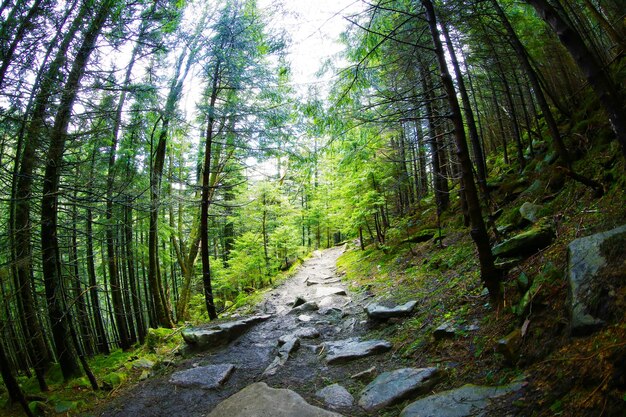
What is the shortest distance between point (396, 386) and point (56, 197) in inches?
260

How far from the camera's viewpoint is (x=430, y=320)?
488 centimetres

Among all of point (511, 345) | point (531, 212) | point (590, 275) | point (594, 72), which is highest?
point (594, 72)

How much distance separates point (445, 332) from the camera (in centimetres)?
414

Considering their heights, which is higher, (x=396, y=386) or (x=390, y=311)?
(x=390, y=311)

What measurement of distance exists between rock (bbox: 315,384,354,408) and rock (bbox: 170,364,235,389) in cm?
203

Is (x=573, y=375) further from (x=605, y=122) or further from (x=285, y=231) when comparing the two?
(x=285, y=231)

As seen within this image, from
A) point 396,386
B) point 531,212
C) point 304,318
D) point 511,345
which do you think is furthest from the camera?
point 304,318

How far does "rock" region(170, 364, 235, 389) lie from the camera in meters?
5.11

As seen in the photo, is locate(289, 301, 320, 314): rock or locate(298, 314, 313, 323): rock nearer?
locate(298, 314, 313, 323): rock

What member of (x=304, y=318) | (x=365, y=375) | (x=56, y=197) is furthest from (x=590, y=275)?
(x=56, y=197)

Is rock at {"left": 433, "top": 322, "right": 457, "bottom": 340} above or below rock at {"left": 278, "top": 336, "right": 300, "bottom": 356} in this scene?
above

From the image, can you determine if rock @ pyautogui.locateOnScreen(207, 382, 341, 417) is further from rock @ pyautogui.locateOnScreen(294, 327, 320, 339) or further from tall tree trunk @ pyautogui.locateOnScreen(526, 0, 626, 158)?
tall tree trunk @ pyautogui.locateOnScreen(526, 0, 626, 158)

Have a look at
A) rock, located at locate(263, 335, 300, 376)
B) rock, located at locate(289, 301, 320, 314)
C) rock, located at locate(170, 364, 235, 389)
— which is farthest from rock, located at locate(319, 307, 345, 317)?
rock, located at locate(170, 364, 235, 389)

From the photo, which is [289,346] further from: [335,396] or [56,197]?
[56,197]
